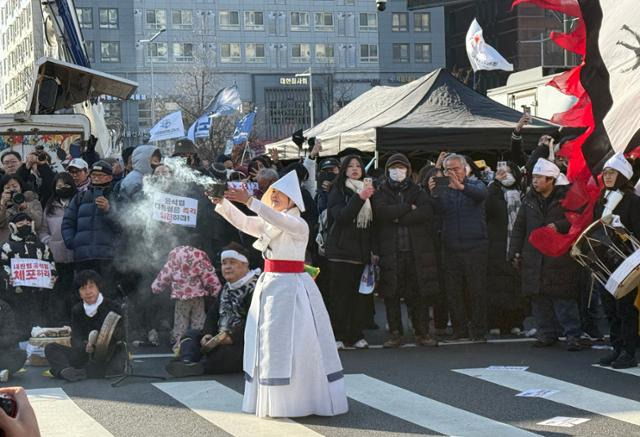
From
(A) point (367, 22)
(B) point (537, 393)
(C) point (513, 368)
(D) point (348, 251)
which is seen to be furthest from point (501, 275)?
(A) point (367, 22)

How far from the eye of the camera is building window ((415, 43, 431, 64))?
92.2m

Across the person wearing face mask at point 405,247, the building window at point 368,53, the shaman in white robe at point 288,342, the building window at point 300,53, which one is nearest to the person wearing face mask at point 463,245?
the person wearing face mask at point 405,247

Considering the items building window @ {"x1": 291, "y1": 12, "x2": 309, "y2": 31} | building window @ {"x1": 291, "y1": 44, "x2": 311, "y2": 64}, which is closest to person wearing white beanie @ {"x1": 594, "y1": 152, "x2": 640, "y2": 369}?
building window @ {"x1": 291, "y1": 44, "x2": 311, "y2": 64}

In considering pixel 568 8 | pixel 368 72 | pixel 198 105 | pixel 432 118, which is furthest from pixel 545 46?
pixel 568 8

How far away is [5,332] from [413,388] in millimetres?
3977

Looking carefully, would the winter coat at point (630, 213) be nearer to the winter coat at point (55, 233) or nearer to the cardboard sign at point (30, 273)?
the cardboard sign at point (30, 273)

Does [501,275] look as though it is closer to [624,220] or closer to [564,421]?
[624,220]

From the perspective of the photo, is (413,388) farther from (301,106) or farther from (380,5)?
(301,106)

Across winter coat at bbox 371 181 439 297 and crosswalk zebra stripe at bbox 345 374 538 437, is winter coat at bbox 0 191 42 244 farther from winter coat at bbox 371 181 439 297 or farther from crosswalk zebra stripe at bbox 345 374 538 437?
crosswalk zebra stripe at bbox 345 374 538 437

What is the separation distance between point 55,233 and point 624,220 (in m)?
6.21

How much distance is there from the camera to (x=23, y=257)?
1176 centimetres

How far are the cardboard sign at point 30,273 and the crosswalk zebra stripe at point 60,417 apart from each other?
2445mm

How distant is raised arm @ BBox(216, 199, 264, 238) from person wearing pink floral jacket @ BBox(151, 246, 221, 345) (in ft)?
11.4

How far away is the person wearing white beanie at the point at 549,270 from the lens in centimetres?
1149
